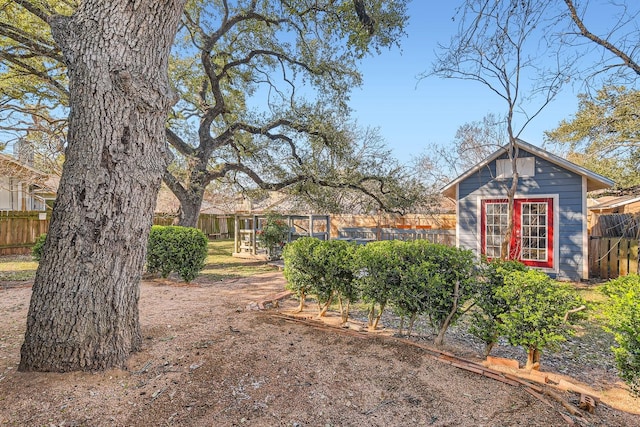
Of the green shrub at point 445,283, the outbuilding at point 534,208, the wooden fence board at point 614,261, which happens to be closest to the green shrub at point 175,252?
the green shrub at point 445,283

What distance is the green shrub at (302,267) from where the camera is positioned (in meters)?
4.03

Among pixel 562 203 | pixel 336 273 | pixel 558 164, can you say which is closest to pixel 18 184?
pixel 336 273

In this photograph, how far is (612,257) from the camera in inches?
335

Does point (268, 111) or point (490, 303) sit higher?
point (268, 111)

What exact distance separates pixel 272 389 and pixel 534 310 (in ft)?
Answer: 7.29

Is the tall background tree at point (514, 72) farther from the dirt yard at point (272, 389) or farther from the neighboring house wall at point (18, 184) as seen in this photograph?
the neighboring house wall at point (18, 184)

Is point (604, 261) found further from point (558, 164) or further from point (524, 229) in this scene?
point (558, 164)

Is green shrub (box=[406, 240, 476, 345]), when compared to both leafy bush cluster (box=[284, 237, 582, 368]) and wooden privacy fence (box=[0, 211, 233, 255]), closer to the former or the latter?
leafy bush cluster (box=[284, 237, 582, 368])

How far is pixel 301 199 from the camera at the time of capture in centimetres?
1126

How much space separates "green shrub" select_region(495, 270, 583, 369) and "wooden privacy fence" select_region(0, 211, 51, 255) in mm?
16734

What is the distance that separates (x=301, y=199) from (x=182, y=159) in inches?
182

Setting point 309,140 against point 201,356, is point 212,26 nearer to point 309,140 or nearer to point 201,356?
point 309,140

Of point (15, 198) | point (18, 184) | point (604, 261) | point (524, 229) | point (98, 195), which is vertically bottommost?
point (604, 261)

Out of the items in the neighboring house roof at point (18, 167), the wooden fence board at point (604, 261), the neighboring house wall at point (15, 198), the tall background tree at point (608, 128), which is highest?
the tall background tree at point (608, 128)
